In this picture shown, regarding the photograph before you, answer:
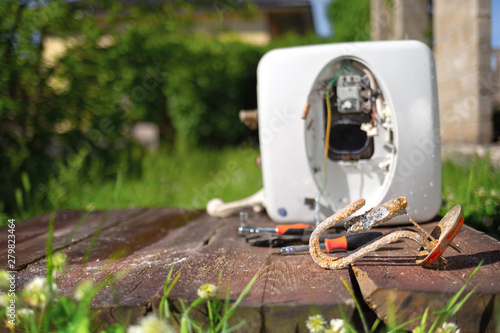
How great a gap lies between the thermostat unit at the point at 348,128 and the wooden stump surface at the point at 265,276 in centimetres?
19

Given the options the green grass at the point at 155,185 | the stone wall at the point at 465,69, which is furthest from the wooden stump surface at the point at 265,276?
the stone wall at the point at 465,69

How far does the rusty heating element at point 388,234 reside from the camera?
816 mm

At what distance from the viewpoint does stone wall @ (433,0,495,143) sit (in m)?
2.42

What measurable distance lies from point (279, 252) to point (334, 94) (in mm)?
546

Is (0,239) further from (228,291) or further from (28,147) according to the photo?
(28,147)

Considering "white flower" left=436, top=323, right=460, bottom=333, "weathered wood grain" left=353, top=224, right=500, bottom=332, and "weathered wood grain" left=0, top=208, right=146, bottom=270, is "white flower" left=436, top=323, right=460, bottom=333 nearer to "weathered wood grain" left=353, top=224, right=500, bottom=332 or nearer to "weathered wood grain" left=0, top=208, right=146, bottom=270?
"weathered wood grain" left=353, top=224, right=500, bottom=332

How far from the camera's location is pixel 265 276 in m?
Result: 0.87

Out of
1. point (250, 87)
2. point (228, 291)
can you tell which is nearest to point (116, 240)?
point (228, 291)

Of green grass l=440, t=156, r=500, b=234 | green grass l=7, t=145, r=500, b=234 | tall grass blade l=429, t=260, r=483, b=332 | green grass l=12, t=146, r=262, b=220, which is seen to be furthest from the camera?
green grass l=12, t=146, r=262, b=220

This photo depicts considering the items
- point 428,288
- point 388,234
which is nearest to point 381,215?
point 388,234

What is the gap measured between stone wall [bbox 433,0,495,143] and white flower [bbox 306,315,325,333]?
2248mm

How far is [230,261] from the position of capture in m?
0.99

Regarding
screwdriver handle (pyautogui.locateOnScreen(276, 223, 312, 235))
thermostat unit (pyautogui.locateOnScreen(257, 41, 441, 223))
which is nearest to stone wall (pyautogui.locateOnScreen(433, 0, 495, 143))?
thermostat unit (pyautogui.locateOnScreen(257, 41, 441, 223))

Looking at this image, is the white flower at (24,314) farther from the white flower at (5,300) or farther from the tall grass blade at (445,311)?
the tall grass blade at (445,311)
